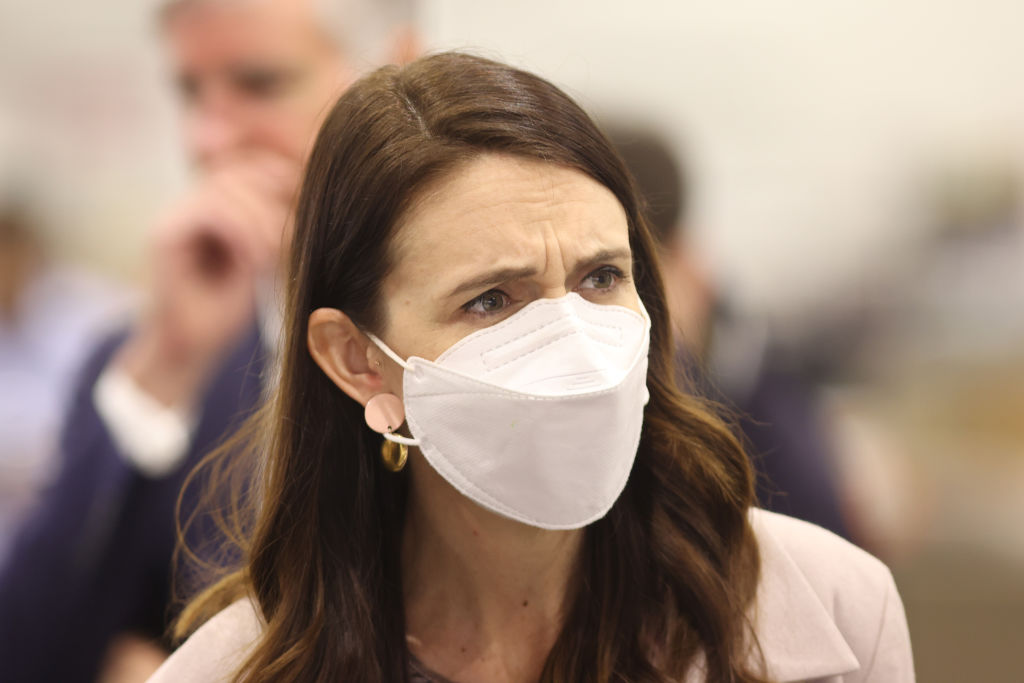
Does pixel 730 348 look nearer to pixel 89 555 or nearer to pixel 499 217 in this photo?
pixel 499 217

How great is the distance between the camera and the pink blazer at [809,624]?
158cm

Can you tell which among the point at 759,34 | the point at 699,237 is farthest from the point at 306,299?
the point at 759,34

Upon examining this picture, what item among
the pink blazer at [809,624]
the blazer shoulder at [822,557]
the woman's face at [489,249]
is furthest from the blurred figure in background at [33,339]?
the blazer shoulder at [822,557]

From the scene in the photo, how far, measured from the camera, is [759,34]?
2994mm

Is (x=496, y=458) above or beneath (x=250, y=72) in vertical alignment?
above

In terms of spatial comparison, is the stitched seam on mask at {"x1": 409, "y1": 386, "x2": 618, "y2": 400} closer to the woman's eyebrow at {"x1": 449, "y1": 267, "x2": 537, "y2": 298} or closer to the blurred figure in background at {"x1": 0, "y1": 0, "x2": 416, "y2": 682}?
the woman's eyebrow at {"x1": 449, "y1": 267, "x2": 537, "y2": 298}

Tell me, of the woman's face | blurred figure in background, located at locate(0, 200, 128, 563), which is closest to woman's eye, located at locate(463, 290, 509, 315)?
the woman's face

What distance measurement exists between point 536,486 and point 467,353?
0.68 feet

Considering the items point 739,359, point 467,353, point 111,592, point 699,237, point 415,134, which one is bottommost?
point 111,592

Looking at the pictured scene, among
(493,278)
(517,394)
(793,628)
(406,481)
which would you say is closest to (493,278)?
(493,278)

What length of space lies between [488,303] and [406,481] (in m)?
0.46

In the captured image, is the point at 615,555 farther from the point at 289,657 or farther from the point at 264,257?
the point at 264,257

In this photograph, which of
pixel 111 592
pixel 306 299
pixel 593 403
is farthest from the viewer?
pixel 111 592

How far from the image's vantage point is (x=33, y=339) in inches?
118
